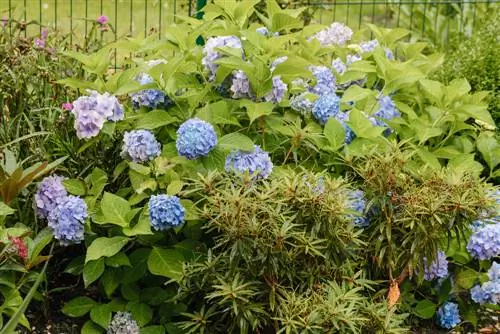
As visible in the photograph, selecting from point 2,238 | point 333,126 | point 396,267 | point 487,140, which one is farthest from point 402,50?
point 2,238

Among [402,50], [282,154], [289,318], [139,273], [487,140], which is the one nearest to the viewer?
[289,318]

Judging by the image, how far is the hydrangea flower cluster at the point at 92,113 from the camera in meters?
4.01

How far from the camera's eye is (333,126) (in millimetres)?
4246

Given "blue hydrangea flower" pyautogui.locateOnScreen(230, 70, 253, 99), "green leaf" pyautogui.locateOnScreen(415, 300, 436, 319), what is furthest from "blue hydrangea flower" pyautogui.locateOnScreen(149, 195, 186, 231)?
"green leaf" pyautogui.locateOnScreen(415, 300, 436, 319)

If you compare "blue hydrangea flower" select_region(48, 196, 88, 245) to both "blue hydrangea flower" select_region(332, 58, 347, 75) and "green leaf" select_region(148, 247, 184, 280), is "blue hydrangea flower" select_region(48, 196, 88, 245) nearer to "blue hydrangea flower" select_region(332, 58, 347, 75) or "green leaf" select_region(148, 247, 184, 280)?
"green leaf" select_region(148, 247, 184, 280)

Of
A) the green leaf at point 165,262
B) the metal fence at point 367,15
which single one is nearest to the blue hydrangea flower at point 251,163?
the green leaf at point 165,262

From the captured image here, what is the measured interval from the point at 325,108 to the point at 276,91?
0.25m

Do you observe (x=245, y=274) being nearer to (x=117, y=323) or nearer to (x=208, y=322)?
(x=208, y=322)

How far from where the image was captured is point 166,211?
3789 millimetres

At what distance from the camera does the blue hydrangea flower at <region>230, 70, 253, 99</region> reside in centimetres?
414

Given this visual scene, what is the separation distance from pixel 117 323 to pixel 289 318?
2.65 ft

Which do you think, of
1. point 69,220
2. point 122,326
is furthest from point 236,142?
point 122,326

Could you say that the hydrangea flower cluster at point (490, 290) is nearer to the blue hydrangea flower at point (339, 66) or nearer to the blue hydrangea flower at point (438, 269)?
the blue hydrangea flower at point (438, 269)

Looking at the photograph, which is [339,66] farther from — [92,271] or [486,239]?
[92,271]
